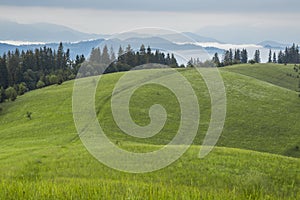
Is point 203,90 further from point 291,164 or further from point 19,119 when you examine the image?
point 291,164

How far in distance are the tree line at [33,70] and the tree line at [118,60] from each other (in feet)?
19.2

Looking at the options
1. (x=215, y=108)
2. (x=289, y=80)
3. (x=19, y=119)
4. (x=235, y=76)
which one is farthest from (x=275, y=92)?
(x=19, y=119)

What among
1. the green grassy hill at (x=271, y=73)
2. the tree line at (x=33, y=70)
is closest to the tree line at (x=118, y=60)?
the tree line at (x=33, y=70)

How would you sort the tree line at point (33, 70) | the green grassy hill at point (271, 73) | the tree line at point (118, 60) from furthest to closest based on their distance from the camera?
the tree line at point (118, 60) → the green grassy hill at point (271, 73) → the tree line at point (33, 70)

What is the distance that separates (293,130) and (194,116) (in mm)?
14898

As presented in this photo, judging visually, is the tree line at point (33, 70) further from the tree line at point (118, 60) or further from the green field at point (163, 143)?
the green field at point (163, 143)

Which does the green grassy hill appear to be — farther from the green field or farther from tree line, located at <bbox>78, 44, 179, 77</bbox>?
tree line, located at <bbox>78, 44, 179, 77</bbox>

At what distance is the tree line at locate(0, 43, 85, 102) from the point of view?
107 m

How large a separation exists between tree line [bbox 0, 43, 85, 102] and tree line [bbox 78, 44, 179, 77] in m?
5.86

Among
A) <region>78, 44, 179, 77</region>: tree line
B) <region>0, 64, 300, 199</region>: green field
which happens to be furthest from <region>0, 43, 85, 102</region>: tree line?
<region>0, 64, 300, 199</region>: green field

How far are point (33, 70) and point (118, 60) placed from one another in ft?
99.0

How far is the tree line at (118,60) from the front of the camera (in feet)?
404

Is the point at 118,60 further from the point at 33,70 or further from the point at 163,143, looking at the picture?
the point at 163,143

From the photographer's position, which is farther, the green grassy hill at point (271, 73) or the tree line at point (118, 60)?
the tree line at point (118, 60)
